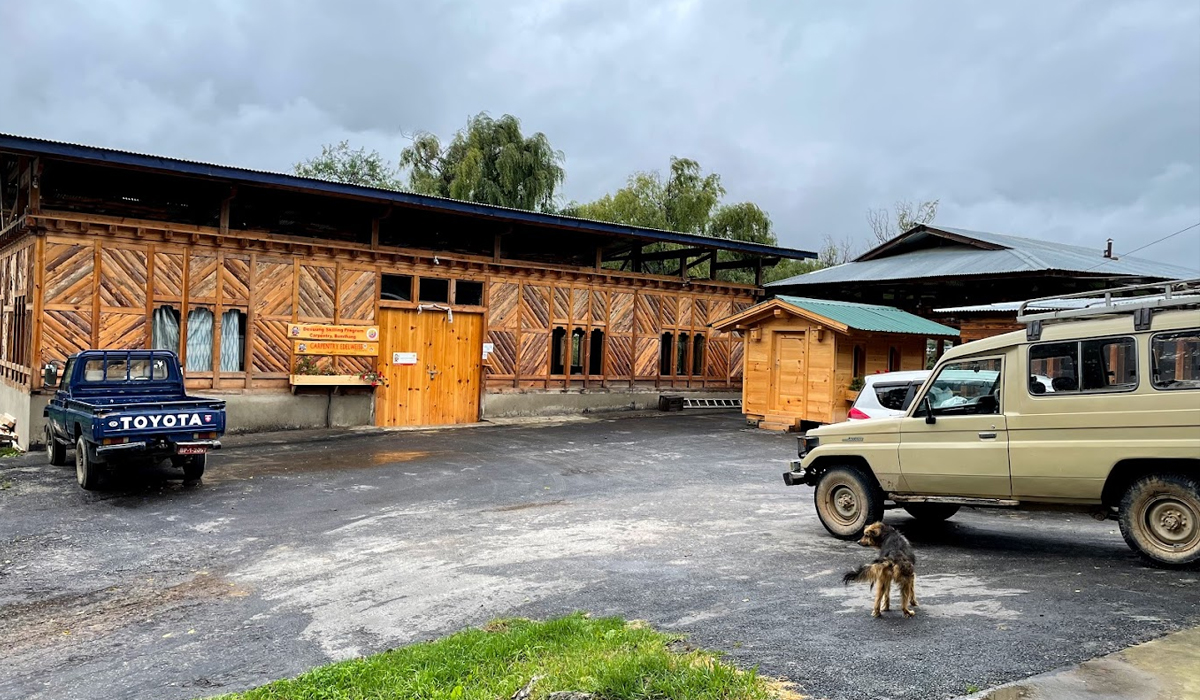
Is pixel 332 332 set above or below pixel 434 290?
below

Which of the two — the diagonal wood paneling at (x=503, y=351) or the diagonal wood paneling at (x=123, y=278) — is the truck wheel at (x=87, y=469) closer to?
the diagonal wood paneling at (x=123, y=278)

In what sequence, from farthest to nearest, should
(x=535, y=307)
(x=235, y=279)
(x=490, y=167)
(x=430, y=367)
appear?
(x=490, y=167)
(x=535, y=307)
(x=430, y=367)
(x=235, y=279)

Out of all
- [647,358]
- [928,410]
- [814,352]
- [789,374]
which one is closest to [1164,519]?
[928,410]

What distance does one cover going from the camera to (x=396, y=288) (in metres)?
20.2

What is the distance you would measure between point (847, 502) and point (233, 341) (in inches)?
552

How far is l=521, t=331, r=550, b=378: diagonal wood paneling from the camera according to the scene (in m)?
22.2

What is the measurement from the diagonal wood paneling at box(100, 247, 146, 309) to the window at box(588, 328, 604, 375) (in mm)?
11660

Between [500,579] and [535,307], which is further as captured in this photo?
[535,307]

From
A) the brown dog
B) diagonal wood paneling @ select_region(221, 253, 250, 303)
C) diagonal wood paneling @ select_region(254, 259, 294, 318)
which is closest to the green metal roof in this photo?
diagonal wood paneling @ select_region(254, 259, 294, 318)

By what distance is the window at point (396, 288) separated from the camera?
1994 centimetres

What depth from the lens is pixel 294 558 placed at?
27.5 feet

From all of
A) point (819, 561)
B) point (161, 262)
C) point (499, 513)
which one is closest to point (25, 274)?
point (161, 262)

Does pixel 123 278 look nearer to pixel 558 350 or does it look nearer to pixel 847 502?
pixel 558 350

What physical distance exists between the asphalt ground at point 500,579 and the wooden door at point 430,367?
22.3ft
